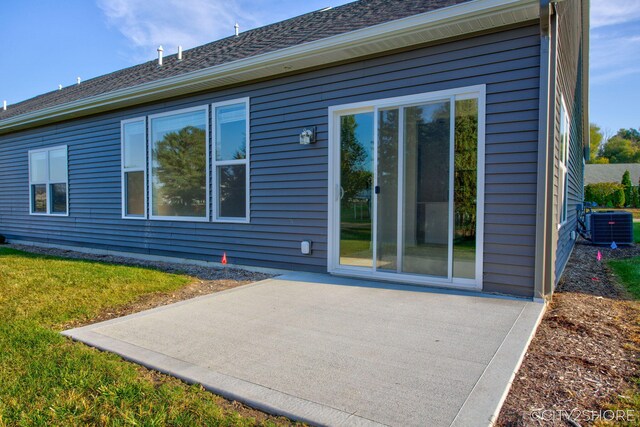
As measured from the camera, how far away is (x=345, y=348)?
2721 mm

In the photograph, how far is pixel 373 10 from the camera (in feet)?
17.5

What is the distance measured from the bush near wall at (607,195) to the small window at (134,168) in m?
26.3

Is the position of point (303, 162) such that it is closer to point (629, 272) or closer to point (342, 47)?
point (342, 47)

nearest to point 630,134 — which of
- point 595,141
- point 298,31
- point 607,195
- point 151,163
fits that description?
point 595,141

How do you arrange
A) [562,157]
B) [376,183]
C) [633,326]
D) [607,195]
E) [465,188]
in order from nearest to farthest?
[633,326], [465,188], [376,183], [562,157], [607,195]

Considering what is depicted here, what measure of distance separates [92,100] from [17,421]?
643cm

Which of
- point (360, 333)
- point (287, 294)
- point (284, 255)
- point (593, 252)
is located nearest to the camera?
point (360, 333)

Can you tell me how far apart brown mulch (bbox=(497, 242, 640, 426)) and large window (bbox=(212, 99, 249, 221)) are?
4.08 metres

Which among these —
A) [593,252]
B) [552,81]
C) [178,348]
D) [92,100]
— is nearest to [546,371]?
[178,348]

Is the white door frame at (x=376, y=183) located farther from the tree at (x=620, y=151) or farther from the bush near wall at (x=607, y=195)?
the tree at (x=620, y=151)

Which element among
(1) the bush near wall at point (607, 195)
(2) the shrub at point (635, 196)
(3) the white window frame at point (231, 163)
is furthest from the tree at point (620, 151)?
(3) the white window frame at point (231, 163)

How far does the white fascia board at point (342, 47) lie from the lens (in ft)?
12.3

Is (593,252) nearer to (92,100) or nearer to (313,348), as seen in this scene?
(313,348)

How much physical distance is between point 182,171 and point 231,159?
110 cm
